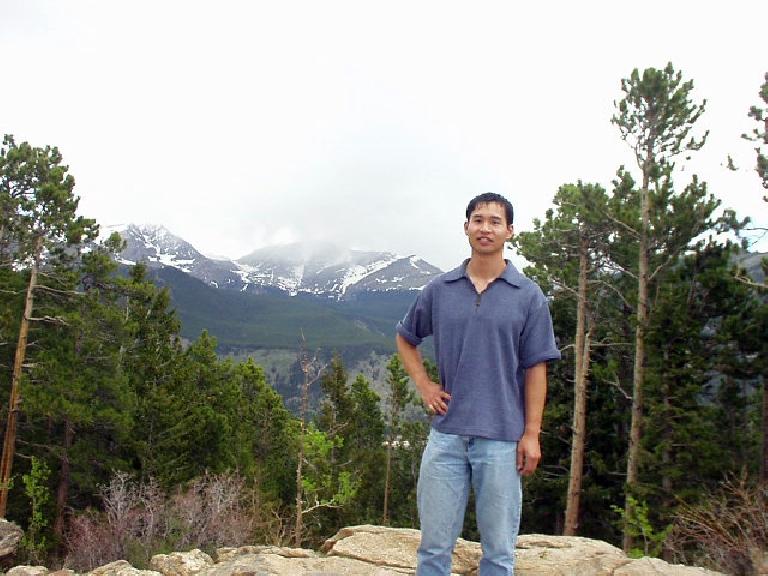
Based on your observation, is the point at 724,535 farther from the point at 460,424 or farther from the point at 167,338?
the point at 167,338

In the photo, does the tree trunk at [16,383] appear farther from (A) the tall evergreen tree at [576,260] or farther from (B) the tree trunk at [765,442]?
(B) the tree trunk at [765,442]

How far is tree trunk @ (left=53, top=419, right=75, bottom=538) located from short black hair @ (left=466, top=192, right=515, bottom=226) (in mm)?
19721

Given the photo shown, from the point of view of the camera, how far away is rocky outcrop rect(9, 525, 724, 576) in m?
5.40

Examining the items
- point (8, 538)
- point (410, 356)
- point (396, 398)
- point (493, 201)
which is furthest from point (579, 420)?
point (396, 398)

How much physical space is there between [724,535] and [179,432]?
18986 millimetres

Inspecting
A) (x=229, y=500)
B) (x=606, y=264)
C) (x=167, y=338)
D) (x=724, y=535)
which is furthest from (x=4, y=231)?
(x=724, y=535)

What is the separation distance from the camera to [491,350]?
9.00 feet

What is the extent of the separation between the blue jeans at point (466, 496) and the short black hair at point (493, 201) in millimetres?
1142

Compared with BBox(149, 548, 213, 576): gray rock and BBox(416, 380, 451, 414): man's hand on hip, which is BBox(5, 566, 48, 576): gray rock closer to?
BBox(149, 548, 213, 576): gray rock

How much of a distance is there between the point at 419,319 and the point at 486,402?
1.89 feet

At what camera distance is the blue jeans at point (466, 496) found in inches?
105

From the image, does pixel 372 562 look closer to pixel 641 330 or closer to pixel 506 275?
pixel 506 275

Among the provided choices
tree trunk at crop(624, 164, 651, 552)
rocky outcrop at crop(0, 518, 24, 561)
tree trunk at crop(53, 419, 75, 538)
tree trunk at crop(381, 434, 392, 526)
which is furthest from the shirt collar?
tree trunk at crop(381, 434, 392, 526)

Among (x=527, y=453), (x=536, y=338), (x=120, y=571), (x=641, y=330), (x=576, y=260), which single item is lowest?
(x=120, y=571)
